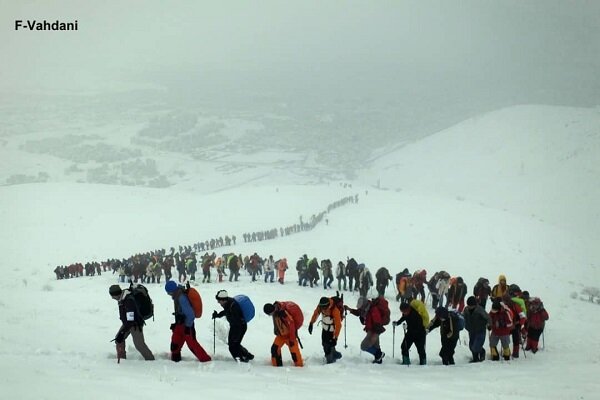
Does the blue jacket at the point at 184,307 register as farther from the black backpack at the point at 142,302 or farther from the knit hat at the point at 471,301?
the knit hat at the point at 471,301

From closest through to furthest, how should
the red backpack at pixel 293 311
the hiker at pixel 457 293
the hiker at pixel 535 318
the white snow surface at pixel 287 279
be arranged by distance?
the white snow surface at pixel 287 279
the red backpack at pixel 293 311
the hiker at pixel 535 318
the hiker at pixel 457 293

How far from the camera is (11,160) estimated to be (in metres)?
193

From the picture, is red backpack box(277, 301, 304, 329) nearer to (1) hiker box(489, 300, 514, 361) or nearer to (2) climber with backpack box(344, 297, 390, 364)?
(2) climber with backpack box(344, 297, 390, 364)

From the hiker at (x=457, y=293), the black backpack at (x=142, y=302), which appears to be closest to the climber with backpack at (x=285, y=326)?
the black backpack at (x=142, y=302)

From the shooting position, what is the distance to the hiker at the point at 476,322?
11.6 meters

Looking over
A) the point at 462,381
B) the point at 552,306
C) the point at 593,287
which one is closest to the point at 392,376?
the point at 462,381

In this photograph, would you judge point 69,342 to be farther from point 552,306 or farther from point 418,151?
point 418,151

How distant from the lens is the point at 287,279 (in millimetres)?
25891

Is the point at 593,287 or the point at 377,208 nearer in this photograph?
the point at 593,287

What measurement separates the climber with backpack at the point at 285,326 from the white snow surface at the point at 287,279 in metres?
Answer: 0.54

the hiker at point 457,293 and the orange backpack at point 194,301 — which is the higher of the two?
the orange backpack at point 194,301

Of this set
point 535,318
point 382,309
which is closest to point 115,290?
point 382,309

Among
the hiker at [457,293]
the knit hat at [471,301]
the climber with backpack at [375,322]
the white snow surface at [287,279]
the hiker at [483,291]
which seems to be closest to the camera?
the white snow surface at [287,279]

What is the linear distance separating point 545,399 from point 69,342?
9291 mm
